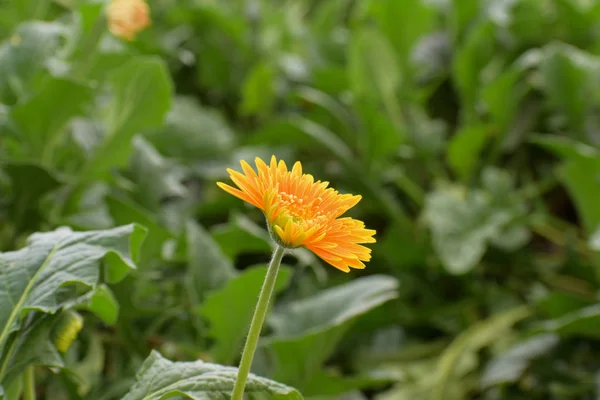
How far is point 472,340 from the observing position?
1032mm

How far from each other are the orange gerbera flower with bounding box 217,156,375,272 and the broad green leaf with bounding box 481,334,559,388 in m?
0.64

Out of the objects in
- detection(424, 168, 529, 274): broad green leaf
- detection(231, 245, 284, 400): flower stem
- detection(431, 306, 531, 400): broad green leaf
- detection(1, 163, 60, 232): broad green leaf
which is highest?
detection(231, 245, 284, 400): flower stem

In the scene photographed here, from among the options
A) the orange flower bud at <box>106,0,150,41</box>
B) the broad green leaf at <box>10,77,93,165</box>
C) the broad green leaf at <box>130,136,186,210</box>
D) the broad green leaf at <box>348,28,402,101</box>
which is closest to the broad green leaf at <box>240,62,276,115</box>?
the broad green leaf at <box>348,28,402,101</box>

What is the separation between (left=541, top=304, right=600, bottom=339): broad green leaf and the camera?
2.85 ft

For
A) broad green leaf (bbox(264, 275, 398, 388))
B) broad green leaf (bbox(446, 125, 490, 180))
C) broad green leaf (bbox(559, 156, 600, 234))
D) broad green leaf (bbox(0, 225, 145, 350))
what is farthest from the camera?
broad green leaf (bbox(446, 125, 490, 180))

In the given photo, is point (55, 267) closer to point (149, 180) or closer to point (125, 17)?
point (149, 180)

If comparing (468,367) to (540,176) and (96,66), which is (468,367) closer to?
(540,176)

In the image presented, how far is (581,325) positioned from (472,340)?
0.18 m

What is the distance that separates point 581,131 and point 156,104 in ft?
2.35

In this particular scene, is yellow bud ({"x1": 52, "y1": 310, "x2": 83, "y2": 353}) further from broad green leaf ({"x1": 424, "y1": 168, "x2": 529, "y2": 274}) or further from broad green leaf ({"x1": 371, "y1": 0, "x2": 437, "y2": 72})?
broad green leaf ({"x1": 371, "y1": 0, "x2": 437, "y2": 72})

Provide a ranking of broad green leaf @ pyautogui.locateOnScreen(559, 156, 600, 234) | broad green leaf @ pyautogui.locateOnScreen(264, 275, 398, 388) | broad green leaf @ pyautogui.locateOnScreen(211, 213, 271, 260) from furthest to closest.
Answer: broad green leaf @ pyautogui.locateOnScreen(559, 156, 600, 234) < broad green leaf @ pyautogui.locateOnScreen(211, 213, 271, 260) < broad green leaf @ pyautogui.locateOnScreen(264, 275, 398, 388)

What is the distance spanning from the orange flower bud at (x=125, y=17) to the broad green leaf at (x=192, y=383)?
533 mm

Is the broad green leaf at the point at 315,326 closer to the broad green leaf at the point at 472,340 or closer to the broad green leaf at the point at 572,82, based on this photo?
the broad green leaf at the point at 472,340

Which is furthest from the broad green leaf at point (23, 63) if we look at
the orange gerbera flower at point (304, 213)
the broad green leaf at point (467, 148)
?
the broad green leaf at point (467, 148)
